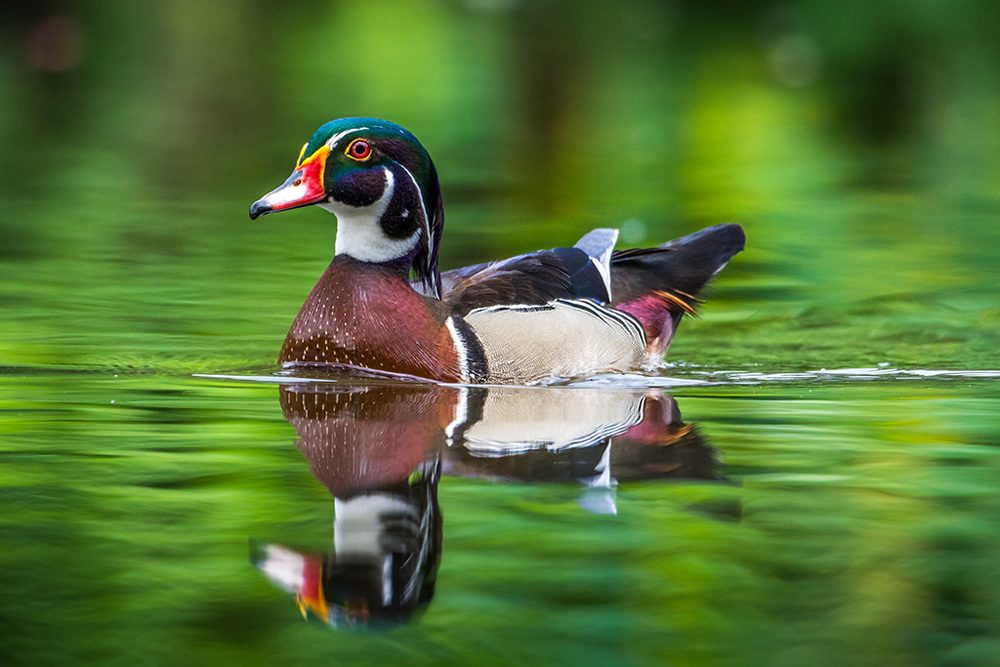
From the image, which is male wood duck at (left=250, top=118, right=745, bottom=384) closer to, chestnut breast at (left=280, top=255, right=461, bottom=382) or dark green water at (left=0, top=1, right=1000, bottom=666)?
chestnut breast at (left=280, top=255, right=461, bottom=382)

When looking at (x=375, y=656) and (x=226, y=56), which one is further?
(x=226, y=56)

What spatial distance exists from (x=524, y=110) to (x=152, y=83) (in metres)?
5.03

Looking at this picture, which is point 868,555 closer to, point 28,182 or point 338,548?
point 338,548

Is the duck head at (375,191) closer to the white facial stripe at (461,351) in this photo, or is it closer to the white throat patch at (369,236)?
the white throat patch at (369,236)

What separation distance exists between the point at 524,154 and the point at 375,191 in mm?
9088

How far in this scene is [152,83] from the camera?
2066cm

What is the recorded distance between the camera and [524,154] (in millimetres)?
16188

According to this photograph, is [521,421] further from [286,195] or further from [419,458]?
[286,195]

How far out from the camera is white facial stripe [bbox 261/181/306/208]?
689 centimetres

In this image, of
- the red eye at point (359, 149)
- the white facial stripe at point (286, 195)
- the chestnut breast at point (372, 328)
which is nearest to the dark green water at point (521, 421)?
the chestnut breast at point (372, 328)

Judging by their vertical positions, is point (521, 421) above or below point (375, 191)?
below

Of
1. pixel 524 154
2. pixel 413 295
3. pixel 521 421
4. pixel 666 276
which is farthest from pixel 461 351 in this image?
pixel 524 154

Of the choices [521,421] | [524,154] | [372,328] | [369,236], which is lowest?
[521,421]

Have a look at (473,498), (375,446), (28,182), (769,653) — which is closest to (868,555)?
(769,653)
